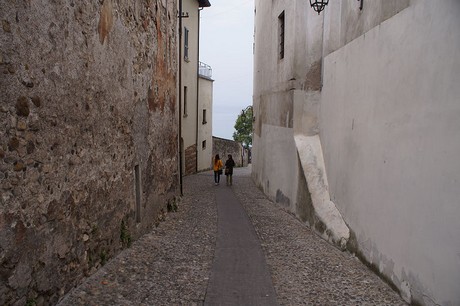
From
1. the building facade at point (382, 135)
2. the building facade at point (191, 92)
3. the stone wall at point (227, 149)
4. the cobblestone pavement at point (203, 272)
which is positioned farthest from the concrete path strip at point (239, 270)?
the stone wall at point (227, 149)

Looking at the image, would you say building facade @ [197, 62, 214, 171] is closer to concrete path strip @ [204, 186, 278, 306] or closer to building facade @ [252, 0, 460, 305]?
building facade @ [252, 0, 460, 305]

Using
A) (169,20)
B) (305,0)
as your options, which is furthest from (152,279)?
(305,0)

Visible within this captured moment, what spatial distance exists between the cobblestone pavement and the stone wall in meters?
17.7

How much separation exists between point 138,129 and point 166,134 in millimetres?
2334

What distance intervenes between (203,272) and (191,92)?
1559cm

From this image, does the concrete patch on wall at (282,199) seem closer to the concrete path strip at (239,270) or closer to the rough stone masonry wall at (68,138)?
the concrete path strip at (239,270)

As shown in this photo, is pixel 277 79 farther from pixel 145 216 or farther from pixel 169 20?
pixel 145 216

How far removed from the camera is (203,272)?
17.6ft

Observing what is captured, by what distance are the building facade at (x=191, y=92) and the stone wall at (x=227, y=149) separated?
3.96m

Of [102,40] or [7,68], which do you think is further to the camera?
[102,40]

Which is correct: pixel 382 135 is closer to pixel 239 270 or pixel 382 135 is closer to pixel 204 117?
pixel 239 270

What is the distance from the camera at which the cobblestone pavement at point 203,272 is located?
14.7 ft

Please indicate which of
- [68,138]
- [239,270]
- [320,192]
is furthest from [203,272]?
[320,192]

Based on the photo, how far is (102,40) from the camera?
5.01 metres
